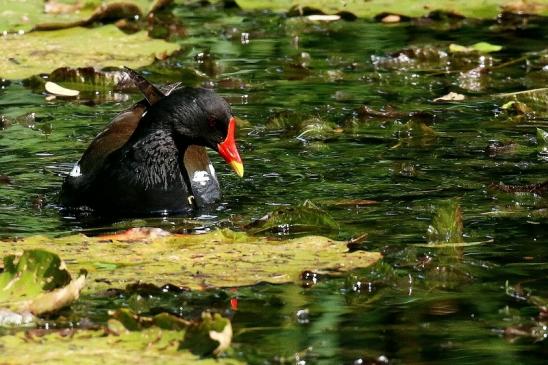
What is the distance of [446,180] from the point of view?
19.5ft

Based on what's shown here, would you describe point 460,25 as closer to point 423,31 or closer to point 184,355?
point 423,31

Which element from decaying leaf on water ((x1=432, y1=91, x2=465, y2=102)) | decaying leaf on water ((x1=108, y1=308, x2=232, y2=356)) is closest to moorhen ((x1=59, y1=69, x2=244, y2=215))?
decaying leaf on water ((x1=432, y1=91, x2=465, y2=102))

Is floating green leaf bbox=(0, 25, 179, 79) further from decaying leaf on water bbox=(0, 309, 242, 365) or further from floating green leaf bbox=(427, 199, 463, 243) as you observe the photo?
decaying leaf on water bbox=(0, 309, 242, 365)

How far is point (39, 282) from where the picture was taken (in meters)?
3.98

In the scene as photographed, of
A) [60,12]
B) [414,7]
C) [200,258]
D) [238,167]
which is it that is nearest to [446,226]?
[200,258]

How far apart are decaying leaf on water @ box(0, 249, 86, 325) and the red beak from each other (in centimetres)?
178

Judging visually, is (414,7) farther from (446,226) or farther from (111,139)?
(446,226)

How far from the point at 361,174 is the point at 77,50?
118 inches

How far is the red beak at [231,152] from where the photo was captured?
5.73m

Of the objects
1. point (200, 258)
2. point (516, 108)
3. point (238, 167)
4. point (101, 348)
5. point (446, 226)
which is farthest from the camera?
point (516, 108)

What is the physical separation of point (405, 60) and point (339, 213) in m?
3.29

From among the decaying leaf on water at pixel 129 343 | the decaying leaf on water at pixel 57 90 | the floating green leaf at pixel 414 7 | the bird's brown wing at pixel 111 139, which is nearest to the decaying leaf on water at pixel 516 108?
the bird's brown wing at pixel 111 139

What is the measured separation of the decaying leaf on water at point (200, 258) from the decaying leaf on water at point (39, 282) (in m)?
0.19

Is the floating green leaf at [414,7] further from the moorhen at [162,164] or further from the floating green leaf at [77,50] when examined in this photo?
the moorhen at [162,164]
